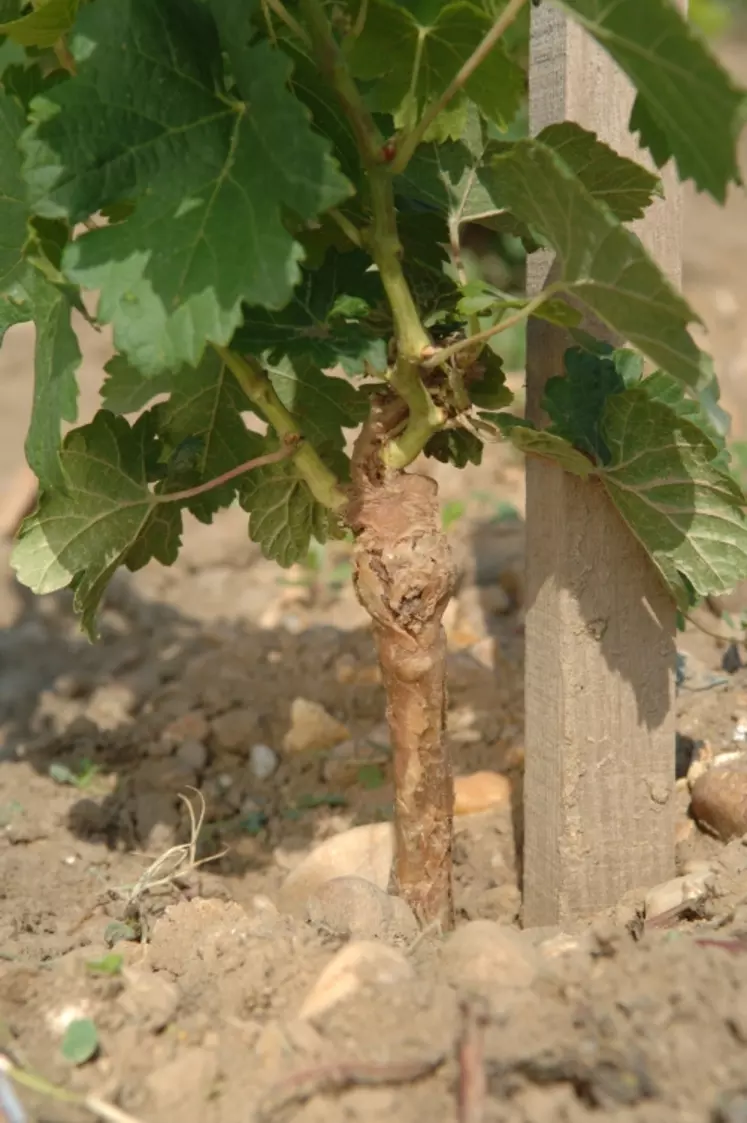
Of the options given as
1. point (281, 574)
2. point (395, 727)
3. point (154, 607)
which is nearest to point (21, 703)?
point (154, 607)

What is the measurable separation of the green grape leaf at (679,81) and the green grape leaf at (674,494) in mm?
372

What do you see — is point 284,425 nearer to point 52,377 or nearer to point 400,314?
point 400,314

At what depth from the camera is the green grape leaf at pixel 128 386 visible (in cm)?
189

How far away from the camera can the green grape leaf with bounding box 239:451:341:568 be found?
74.5 inches

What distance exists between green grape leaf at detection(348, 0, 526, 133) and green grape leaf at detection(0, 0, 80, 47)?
34cm

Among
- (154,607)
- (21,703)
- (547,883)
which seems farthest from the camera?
(154,607)

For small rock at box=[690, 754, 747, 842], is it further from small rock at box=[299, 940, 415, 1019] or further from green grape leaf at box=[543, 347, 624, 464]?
small rock at box=[299, 940, 415, 1019]

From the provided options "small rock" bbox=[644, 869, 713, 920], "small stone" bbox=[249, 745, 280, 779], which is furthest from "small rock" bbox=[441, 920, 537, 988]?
"small stone" bbox=[249, 745, 280, 779]

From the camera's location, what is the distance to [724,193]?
129 cm

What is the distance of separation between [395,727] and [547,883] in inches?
14.2

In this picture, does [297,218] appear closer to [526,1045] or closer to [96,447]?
[96,447]

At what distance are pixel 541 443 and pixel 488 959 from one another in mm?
690

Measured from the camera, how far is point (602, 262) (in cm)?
138

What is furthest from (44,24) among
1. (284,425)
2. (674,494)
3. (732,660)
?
(732,660)
